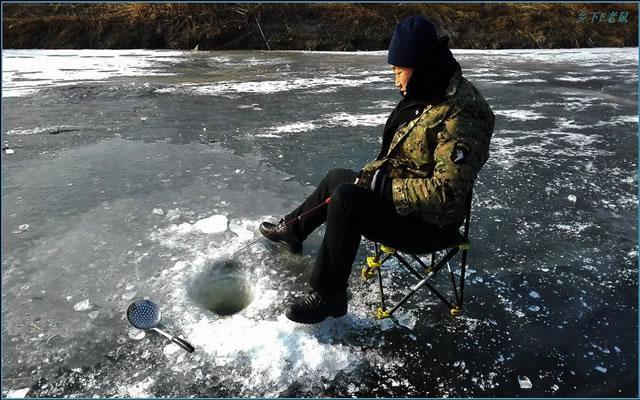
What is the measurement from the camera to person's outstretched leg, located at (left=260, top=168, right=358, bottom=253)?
3162 millimetres

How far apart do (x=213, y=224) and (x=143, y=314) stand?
4.37ft

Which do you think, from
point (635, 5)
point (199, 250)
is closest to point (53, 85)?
point (199, 250)

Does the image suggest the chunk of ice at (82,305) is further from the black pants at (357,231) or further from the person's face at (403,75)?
the person's face at (403,75)

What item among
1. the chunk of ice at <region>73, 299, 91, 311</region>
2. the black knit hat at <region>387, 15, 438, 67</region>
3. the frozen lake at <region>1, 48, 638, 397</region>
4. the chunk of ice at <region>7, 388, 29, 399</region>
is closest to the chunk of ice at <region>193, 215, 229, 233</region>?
the frozen lake at <region>1, 48, 638, 397</region>

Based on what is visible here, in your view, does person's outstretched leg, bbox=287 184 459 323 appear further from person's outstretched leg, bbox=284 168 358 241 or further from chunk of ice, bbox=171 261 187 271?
chunk of ice, bbox=171 261 187 271

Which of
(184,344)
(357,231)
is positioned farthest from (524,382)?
(184,344)

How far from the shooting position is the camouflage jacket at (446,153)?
2314 millimetres

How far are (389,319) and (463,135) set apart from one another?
1.26 meters

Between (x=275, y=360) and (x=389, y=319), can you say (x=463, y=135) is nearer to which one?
(x=389, y=319)

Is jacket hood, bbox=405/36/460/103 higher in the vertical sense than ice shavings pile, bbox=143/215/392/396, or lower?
higher

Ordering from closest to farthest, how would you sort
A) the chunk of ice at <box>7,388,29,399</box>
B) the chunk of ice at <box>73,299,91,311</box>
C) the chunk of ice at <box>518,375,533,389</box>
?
the chunk of ice at <box>7,388,29,399</box> → the chunk of ice at <box>518,375,533,389</box> → the chunk of ice at <box>73,299,91,311</box>

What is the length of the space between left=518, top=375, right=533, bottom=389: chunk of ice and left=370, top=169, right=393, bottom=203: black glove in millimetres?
1204

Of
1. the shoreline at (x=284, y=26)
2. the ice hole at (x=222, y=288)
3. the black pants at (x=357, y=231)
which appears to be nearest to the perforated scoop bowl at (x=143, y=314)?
the ice hole at (x=222, y=288)

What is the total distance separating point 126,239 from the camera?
12.2 feet
